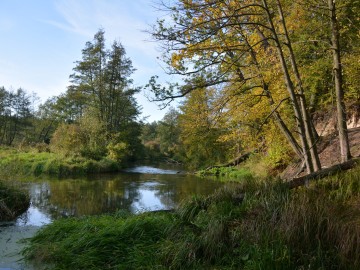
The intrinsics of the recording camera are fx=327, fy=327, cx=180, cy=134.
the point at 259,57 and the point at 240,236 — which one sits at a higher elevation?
the point at 259,57

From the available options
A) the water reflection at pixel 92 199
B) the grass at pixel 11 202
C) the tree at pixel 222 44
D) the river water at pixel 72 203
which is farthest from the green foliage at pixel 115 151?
the tree at pixel 222 44

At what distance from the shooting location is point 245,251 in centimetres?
433

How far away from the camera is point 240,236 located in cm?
461

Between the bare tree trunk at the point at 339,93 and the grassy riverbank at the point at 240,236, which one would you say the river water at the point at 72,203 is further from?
the bare tree trunk at the point at 339,93

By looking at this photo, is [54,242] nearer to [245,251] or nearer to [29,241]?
[29,241]

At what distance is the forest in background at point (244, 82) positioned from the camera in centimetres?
696

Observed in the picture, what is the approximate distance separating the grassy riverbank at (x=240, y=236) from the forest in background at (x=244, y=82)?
1.80 metres

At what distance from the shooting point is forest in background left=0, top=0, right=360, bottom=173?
274 inches

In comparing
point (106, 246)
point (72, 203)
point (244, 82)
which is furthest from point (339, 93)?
point (72, 203)

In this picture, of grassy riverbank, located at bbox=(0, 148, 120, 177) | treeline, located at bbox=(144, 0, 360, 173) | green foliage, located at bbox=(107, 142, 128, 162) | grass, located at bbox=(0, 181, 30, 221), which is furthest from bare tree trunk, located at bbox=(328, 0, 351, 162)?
green foliage, located at bbox=(107, 142, 128, 162)

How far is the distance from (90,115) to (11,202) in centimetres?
2215

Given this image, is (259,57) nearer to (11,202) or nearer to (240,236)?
(240,236)

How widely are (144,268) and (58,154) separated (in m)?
22.3

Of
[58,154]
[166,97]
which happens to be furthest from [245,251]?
[58,154]
